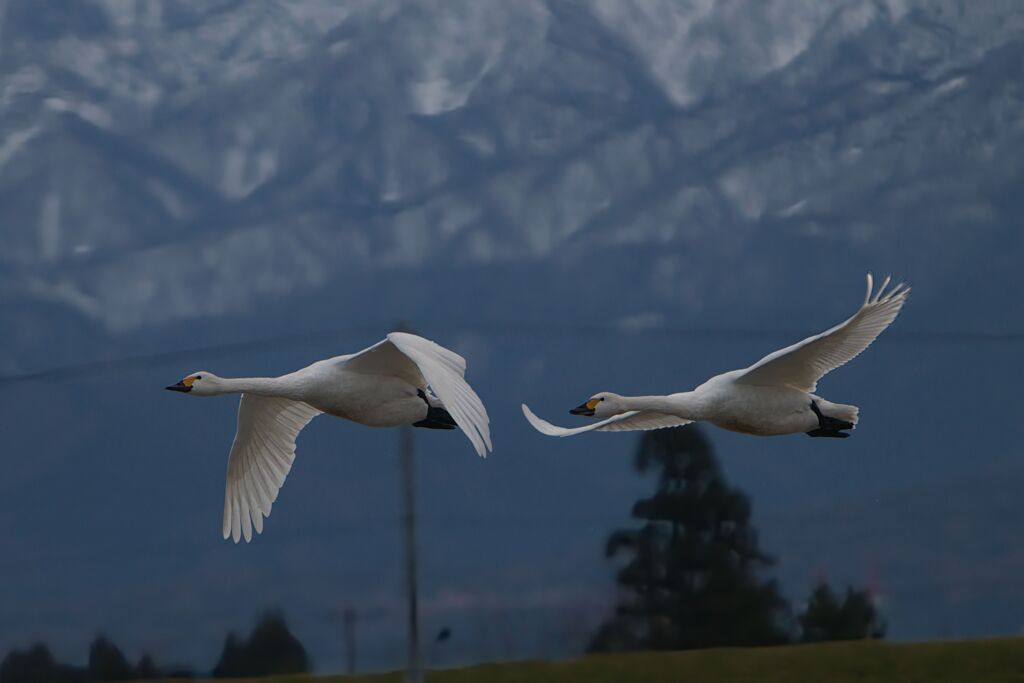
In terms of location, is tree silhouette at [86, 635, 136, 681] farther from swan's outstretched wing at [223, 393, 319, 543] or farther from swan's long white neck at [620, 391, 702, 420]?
swan's long white neck at [620, 391, 702, 420]

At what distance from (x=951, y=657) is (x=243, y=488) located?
23.2 feet

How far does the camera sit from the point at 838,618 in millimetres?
18891

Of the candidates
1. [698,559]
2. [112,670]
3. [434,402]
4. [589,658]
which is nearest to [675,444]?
[698,559]

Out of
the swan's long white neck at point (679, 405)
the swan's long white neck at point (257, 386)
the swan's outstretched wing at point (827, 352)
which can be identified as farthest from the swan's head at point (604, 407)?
the swan's long white neck at point (257, 386)

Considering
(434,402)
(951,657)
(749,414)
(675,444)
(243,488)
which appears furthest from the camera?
(675,444)

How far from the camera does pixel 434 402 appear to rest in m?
12.2

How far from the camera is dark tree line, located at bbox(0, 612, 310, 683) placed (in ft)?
56.7

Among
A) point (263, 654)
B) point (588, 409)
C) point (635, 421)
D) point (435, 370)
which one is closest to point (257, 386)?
point (435, 370)

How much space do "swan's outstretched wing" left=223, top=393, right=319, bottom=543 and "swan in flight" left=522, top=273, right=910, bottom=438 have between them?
2.38 metres

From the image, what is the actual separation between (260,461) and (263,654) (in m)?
4.88

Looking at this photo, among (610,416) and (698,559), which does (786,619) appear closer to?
(698,559)

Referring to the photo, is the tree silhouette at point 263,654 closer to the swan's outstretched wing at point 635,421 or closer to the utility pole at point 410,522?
the utility pole at point 410,522

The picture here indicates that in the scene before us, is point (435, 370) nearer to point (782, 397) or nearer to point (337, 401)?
point (337, 401)

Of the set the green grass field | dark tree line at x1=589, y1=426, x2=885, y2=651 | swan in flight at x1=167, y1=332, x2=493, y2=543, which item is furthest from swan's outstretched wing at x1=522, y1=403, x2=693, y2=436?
dark tree line at x1=589, y1=426, x2=885, y2=651
